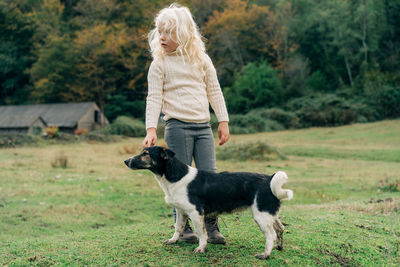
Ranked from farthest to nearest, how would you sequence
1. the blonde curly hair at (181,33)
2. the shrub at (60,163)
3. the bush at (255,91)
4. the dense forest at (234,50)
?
the dense forest at (234,50)
the bush at (255,91)
the shrub at (60,163)
the blonde curly hair at (181,33)

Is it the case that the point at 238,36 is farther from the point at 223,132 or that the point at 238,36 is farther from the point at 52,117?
the point at 223,132

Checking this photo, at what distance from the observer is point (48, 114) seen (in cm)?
4081

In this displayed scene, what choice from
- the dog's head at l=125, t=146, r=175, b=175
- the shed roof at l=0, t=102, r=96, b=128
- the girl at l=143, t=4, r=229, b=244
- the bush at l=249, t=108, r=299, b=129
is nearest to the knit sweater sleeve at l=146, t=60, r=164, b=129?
the girl at l=143, t=4, r=229, b=244

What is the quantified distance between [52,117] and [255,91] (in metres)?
20.6

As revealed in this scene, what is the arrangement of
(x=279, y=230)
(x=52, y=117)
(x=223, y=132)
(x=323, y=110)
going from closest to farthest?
(x=279, y=230), (x=223, y=132), (x=323, y=110), (x=52, y=117)

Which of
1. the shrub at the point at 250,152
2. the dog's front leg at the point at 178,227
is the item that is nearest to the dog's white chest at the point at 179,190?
the dog's front leg at the point at 178,227

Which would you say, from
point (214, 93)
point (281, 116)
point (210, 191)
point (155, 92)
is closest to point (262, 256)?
point (210, 191)

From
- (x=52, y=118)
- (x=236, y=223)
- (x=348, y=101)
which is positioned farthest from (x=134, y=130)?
(x=236, y=223)

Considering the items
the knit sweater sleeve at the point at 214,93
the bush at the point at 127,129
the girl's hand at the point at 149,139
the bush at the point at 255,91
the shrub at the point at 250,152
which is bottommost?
the bush at the point at 127,129

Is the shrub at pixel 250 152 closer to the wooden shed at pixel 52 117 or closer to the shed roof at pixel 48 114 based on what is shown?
the wooden shed at pixel 52 117

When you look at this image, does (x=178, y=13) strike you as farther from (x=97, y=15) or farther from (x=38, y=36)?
(x=38, y=36)

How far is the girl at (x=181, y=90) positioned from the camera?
4664mm

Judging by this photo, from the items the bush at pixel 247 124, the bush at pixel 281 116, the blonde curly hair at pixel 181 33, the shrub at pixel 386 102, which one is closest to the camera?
the blonde curly hair at pixel 181 33

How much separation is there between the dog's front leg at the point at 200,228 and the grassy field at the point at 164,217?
3.8 inches
